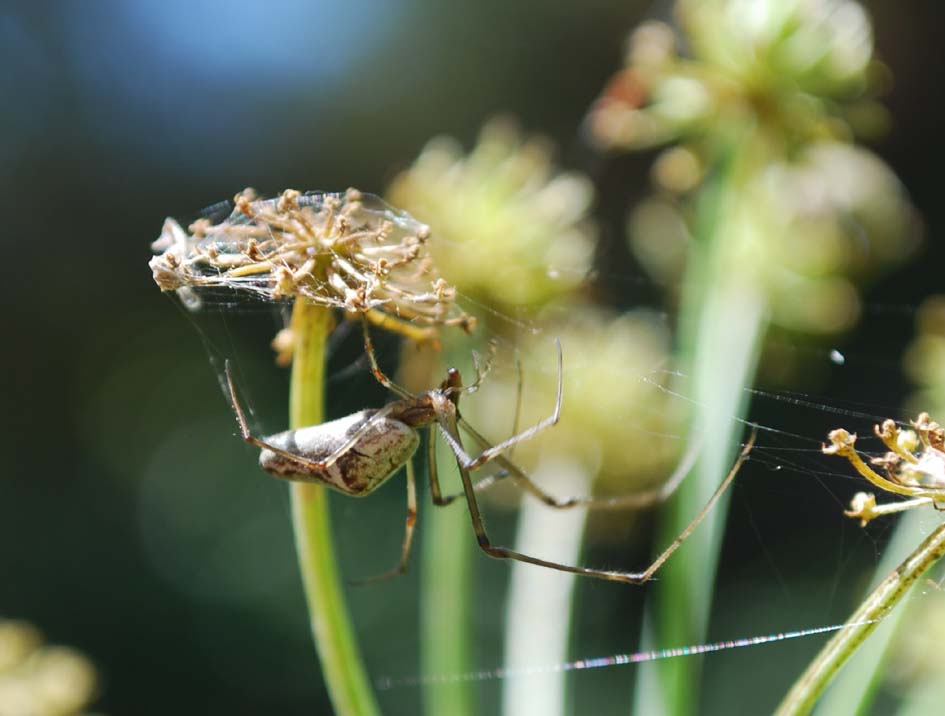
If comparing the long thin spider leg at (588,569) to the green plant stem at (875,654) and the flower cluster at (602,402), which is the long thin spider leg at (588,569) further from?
the flower cluster at (602,402)

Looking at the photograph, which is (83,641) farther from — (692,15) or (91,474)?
(692,15)

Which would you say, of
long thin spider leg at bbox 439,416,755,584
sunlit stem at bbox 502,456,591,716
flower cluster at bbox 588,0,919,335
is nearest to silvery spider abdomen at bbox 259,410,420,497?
long thin spider leg at bbox 439,416,755,584

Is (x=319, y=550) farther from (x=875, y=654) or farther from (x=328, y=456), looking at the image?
(x=875, y=654)

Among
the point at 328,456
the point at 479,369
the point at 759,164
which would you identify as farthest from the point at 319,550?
the point at 759,164

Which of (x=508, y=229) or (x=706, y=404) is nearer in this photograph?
(x=706, y=404)

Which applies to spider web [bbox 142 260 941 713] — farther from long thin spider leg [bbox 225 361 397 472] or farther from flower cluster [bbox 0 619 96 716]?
flower cluster [bbox 0 619 96 716]

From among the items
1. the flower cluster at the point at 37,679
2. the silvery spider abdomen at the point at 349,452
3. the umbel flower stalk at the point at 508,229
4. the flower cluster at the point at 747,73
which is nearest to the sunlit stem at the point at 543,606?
the umbel flower stalk at the point at 508,229


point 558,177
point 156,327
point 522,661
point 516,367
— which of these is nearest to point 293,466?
point 522,661
